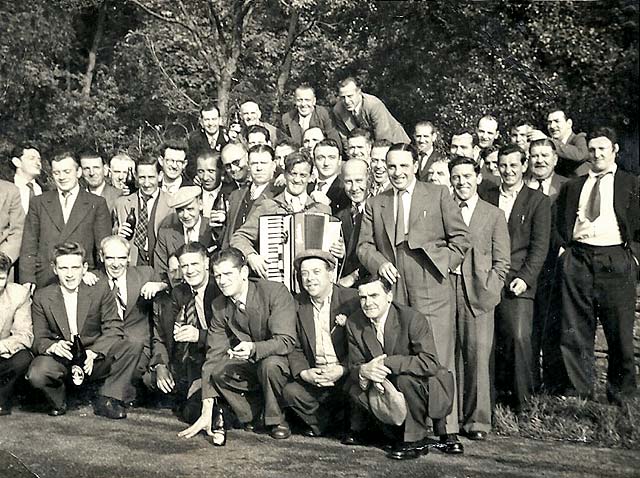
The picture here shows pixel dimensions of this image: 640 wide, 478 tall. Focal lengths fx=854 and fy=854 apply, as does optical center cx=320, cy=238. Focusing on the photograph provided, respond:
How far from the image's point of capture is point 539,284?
18.7 ft

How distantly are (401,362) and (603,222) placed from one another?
5.79ft

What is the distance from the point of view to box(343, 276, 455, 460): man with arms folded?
4582 mm

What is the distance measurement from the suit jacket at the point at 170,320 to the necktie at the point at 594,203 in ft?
7.90

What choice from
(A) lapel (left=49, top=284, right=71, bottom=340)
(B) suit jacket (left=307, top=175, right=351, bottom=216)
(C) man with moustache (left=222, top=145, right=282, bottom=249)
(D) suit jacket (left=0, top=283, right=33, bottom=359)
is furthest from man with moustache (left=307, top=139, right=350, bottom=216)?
(D) suit jacket (left=0, top=283, right=33, bottom=359)

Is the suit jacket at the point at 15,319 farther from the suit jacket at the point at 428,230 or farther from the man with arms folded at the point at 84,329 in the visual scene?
the suit jacket at the point at 428,230

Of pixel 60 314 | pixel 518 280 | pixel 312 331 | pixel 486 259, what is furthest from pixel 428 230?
pixel 60 314

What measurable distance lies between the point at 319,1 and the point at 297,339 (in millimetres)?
4257

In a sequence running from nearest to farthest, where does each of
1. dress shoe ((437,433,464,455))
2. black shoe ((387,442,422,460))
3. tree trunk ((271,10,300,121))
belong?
black shoe ((387,442,422,460)) → dress shoe ((437,433,464,455)) → tree trunk ((271,10,300,121))

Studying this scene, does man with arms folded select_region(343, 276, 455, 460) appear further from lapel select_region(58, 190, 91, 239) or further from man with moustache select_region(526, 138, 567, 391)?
lapel select_region(58, 190, 91, 239)

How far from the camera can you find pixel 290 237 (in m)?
5.30

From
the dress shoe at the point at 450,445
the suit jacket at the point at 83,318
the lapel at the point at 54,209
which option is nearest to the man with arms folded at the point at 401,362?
the dress shoe at the point at 450,445

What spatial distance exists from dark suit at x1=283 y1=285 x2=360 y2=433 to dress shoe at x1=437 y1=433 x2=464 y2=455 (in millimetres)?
635

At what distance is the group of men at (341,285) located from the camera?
493 centimetres

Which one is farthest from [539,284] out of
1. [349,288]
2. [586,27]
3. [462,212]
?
[586,27]
